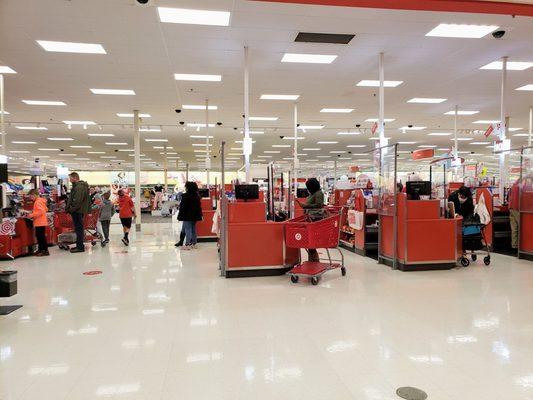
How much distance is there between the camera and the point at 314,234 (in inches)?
219

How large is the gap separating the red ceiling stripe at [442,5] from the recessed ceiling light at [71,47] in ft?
12.6

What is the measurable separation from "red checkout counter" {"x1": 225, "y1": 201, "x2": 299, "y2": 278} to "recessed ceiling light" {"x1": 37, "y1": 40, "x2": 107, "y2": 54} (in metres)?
3.73

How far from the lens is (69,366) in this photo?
2895 mm

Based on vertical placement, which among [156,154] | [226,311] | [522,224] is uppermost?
[156,154]

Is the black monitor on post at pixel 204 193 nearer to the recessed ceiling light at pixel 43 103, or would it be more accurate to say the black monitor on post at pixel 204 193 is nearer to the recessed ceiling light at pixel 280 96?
the recessed ceiling light at pixel 280 96

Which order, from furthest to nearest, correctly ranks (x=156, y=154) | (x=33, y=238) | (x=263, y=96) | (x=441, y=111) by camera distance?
(x=156, y=154) < (x=441, y=111) < (x=263, y=96) < (x=33, y=238)

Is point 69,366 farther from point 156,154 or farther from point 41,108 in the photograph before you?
point 156,154

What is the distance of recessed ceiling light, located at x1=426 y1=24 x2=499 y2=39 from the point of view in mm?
6047

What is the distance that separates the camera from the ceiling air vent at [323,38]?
20.9 feet

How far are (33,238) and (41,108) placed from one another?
5.38m

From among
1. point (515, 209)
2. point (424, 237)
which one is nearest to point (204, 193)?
point (424, 237)

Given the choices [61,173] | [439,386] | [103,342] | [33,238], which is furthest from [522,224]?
[61,173]

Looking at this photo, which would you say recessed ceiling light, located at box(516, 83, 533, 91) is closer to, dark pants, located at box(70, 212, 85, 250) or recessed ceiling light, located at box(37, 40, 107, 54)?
recessed ceiling light, located at box(37, 40, 107, 54)

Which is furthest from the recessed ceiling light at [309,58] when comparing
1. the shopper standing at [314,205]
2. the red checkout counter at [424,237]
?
the red checkout counter at [424,237]
